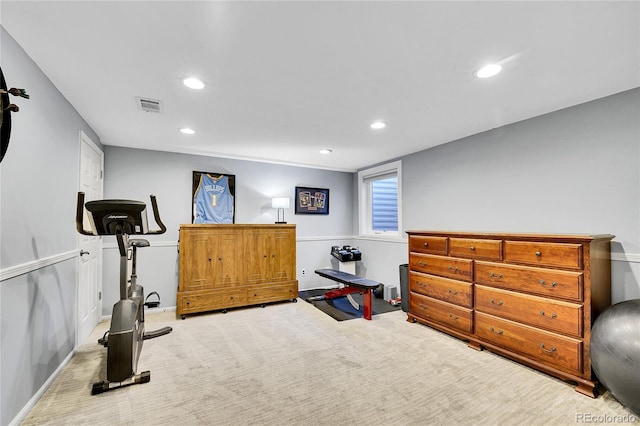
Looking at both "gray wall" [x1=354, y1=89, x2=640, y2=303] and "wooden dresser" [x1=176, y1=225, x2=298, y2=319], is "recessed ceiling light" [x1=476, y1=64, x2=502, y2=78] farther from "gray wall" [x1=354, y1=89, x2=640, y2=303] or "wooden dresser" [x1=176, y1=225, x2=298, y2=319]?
"wooden dresser" [x1=176, y1=225, x2=298, y2=319]

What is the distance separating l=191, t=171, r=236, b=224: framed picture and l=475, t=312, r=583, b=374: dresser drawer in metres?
3.73

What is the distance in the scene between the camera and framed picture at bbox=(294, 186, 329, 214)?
5258 millimetres

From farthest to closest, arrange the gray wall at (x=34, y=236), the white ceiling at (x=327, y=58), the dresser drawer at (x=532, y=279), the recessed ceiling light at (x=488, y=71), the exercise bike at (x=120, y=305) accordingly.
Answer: the dresser drawer at (x=532, y=279)
the exercise bike at (x=120, y=305)
the recessed ceiling light at (x=488, y=71)
the gray wall at (x=34, y=236)
the white ceiling at (x=327, y=58)

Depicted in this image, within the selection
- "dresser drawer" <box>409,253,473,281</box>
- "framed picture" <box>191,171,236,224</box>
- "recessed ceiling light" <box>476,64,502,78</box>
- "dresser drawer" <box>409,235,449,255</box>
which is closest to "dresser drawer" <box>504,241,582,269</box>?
"dresser drawer" <box>409,253,473,281</box>

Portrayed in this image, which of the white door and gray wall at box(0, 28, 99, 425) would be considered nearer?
gray wall at box(0, 28, 99, 425)

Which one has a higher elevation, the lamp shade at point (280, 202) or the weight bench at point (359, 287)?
the lamp shade at point (280, 202)

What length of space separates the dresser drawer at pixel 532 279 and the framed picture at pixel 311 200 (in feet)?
10.3

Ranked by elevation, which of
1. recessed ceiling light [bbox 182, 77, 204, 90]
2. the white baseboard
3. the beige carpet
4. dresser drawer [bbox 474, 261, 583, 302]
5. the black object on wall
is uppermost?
recessed ceiling light [bbox 182, 77, 204, 90]

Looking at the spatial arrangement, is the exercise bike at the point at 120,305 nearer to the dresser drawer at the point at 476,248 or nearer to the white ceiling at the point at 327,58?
the white ceiling at the point at 327,58

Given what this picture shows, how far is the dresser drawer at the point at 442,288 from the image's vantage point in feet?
9.59

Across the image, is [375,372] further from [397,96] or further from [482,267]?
[397,96]

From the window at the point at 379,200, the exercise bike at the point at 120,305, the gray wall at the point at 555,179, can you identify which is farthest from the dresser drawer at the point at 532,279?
the exercise bike at the point at 120,305

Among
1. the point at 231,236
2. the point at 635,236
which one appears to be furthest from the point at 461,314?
the point at 231,236

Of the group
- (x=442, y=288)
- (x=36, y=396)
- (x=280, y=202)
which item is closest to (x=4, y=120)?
(x=36, y=396)
